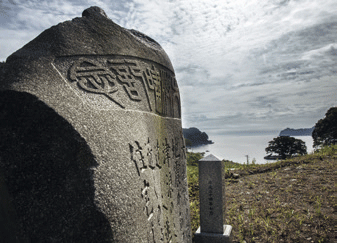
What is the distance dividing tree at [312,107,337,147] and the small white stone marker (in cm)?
1377

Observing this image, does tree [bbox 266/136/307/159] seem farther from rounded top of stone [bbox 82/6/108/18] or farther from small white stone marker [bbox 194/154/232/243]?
rounded top of stone [bbox 82/6/108/18]

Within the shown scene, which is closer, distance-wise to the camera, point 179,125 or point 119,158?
point 119,158

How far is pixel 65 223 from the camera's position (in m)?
1.59

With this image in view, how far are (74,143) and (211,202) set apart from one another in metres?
2.79

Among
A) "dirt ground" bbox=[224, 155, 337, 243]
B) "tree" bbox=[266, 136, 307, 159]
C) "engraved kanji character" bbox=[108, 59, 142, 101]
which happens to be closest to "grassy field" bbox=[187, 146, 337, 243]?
"dirt ground" bbox=[224, 155, 337, 243]

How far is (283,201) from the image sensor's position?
513 cm

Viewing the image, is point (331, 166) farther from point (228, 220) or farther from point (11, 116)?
point (11, 116)

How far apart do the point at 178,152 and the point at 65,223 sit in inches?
74.4

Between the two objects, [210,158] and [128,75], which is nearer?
[128,75]

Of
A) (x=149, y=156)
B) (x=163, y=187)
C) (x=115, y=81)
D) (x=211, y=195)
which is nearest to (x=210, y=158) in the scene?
(x=211, y=195)

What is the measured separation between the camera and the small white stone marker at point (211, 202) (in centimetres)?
382

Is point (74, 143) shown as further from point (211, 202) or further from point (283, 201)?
point (283, 201)

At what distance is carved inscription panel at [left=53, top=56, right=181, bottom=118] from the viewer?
6.03ft

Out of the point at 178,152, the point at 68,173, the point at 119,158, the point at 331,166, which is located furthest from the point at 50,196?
the point at 331,166
